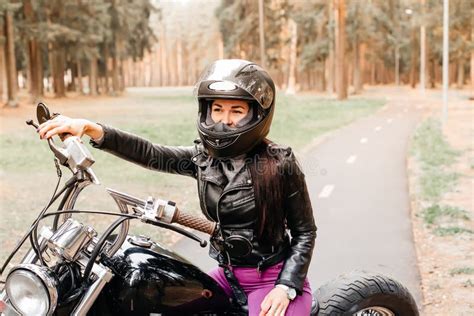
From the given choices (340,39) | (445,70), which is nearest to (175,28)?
(340,39)

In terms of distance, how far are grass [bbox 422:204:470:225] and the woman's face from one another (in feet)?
20.3

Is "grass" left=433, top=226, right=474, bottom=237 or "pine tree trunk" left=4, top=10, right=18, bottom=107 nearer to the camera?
"grass" left=433, top=226, right=474, bottom=237

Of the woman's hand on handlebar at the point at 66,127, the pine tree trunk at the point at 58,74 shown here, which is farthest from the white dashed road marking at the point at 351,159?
the pine tree trunk at the point at 58,74

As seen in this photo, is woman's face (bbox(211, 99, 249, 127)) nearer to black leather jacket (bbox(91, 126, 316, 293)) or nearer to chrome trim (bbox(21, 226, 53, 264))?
black leather jacket (bbox(91, 126, 316, 293))

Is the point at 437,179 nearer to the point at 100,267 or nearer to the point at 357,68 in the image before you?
the point at 100,267

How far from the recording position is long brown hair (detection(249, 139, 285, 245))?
8.98 ft

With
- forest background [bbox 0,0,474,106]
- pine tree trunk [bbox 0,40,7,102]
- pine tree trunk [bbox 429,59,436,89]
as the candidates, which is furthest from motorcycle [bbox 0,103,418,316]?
pine tree trunk [bbox 429,59,436,89]

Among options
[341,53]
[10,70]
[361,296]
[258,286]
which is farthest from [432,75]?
[258,286]

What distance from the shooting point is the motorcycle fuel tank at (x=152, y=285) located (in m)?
2.35

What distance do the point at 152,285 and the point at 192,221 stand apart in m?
0.31

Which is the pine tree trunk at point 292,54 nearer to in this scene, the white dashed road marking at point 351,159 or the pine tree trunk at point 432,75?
the pine tree trunk at point 432,75

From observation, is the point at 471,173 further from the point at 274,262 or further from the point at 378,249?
the point at 274,262

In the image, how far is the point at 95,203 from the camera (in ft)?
31.8

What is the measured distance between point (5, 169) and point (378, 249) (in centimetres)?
916
